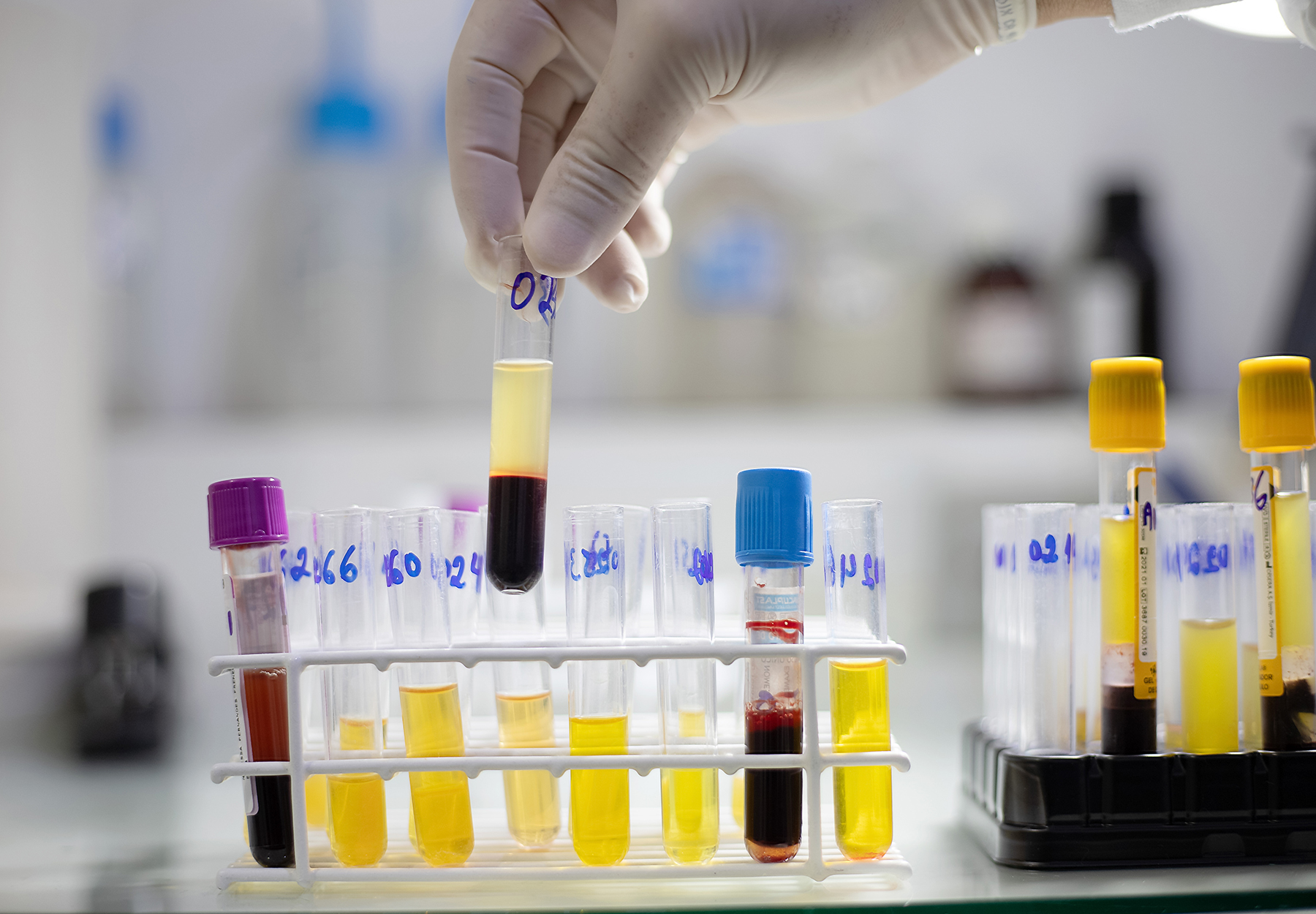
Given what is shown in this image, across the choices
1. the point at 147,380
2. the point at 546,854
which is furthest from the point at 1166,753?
the point at 147,380

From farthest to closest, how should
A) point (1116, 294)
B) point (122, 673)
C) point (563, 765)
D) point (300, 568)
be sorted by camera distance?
point (1116, 294) < point (122, 673) < point (300, 568) < point (563, 765)

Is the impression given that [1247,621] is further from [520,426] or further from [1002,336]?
[1002,336]

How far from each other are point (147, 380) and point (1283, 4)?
4.81ft

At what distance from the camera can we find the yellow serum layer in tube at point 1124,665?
520mm

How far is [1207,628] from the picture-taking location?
0.55 m

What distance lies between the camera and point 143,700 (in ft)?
3.41

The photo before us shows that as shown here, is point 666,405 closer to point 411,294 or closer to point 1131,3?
point 411,294

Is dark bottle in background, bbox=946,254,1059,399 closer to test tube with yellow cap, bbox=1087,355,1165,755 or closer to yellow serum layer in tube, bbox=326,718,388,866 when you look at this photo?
test tube with yellow cap, bbox=1087,355,1165,755

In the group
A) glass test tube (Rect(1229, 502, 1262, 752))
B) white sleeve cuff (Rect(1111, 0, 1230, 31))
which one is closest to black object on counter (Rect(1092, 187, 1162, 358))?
white sleeve cuff (Rect(1111, 0, 1230, 31))

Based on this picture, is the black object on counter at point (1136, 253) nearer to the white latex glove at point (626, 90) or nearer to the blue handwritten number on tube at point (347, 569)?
the white latex glove at point (626, 90)

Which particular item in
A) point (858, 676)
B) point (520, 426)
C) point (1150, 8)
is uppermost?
point (1150, 8)

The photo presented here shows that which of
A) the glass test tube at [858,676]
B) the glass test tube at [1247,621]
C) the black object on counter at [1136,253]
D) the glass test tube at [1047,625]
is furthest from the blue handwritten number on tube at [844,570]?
the black object on counter at [1136,253]

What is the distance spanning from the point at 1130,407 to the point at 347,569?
1.48 ft

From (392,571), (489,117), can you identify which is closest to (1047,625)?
(392,571)
